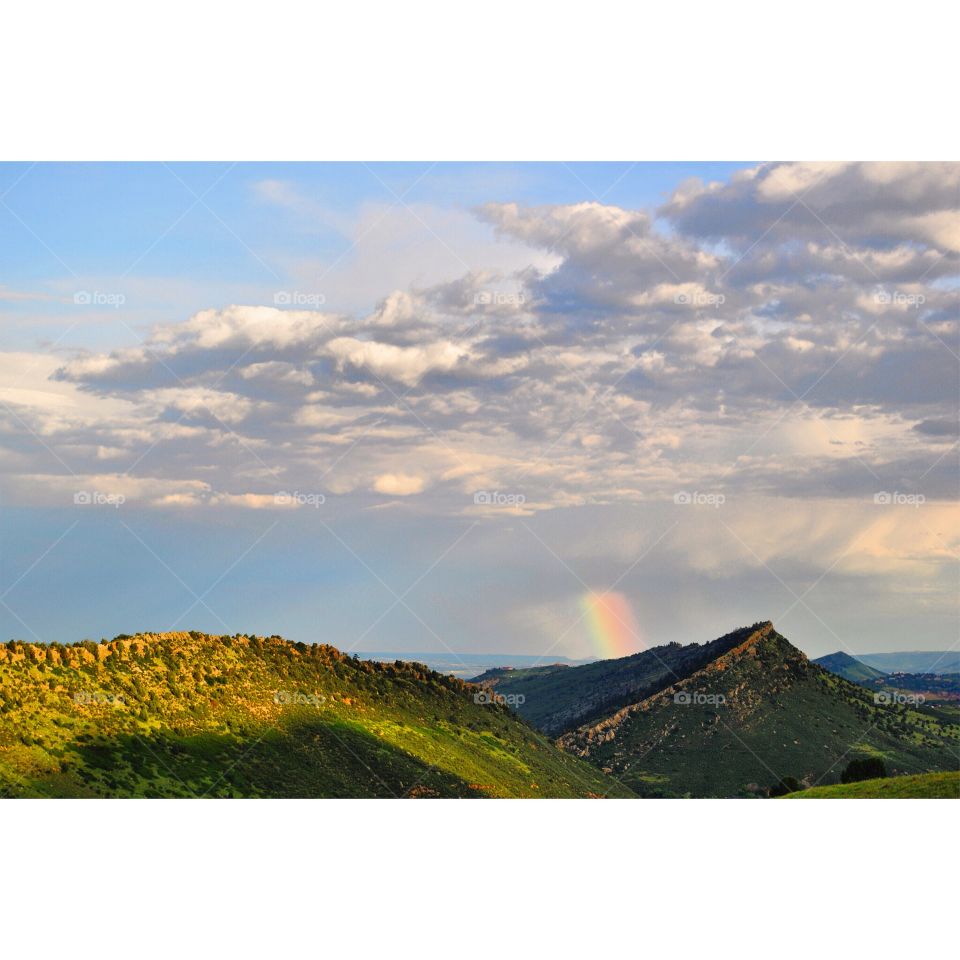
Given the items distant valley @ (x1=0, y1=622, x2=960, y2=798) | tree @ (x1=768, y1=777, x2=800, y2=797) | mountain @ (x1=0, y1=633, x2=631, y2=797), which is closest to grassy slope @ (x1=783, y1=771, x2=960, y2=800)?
distant valley @ (x1=0, y1=622, x2=960, y2=798)

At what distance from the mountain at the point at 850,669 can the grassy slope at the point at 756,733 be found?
33cm

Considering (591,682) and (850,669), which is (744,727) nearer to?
(850,669)

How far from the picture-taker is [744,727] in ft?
125

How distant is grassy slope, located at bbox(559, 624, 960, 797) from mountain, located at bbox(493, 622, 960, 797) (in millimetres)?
38

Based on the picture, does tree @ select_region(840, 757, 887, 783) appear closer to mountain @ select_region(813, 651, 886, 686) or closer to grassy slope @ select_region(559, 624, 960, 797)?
grassy slope @ select_region(559, 624, 960, 797)

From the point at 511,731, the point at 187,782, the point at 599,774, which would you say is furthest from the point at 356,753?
the point at 599,774

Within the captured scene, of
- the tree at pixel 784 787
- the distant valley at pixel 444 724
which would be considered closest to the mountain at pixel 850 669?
the distant valley at pixel 444 724

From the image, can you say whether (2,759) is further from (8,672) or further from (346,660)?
(346,660)

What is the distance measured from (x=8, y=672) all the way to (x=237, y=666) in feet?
21.9

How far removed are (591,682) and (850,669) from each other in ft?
35.8

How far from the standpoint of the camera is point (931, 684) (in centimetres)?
4088

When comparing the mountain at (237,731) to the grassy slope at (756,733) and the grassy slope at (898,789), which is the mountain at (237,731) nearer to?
the grassy slope at (756,733)

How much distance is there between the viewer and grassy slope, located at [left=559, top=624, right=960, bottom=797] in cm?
3569

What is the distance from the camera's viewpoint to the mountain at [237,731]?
27.5 metres
